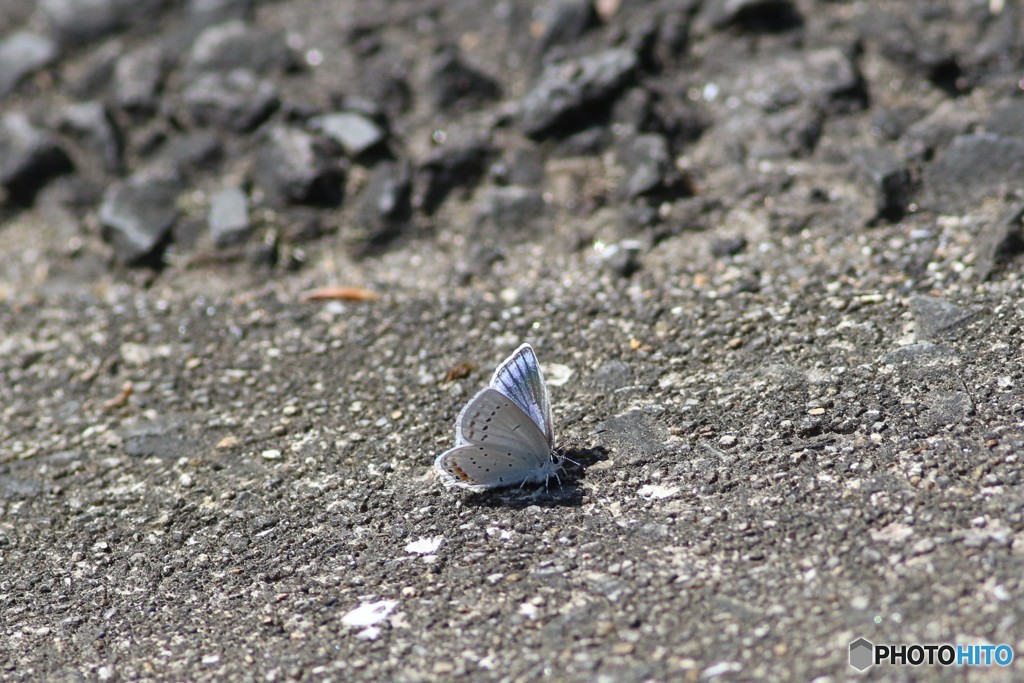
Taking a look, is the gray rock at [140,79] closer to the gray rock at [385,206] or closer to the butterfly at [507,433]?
the gray rock at [385,206]

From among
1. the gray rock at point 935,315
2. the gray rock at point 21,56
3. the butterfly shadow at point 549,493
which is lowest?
the butterfly shadow at point 549,493

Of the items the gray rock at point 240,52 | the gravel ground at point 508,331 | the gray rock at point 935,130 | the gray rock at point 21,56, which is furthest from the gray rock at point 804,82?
the gray rock at point 21,56

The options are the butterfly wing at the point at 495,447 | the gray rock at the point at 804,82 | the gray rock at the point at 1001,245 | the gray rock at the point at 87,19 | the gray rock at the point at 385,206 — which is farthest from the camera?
the gray rock at the point at 87,19

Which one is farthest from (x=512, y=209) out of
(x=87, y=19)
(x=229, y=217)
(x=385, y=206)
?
(x=87, y=19)

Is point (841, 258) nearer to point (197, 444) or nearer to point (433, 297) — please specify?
point (433, 297)

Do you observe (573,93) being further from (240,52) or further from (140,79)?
(140,79)

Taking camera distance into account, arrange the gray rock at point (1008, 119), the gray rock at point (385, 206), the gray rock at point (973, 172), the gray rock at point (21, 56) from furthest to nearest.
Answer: the gray rock at point (21, 56)
the gray rock at point (385, 206)
the gray rock at point (1008, 119)
the gray rock at point (973, 172)

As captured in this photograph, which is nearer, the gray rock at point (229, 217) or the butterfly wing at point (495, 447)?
the butterfly wing at point (495, 447)
